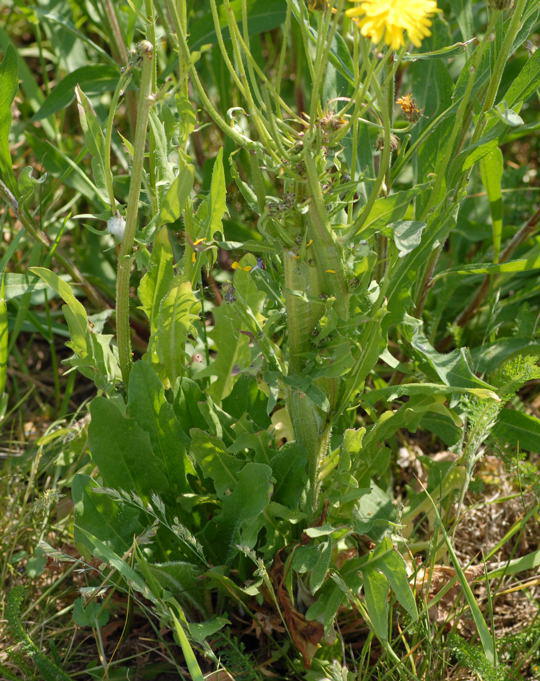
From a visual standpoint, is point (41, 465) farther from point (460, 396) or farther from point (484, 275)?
point (484, 275)

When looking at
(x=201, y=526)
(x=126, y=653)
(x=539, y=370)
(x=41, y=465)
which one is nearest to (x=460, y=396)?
(x=539, y=370)

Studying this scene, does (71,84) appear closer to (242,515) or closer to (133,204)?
(133,204)

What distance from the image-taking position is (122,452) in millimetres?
1591

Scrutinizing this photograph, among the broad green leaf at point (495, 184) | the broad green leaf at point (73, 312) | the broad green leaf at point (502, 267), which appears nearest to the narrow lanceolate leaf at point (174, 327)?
the broad green leaf at point (73, 312)

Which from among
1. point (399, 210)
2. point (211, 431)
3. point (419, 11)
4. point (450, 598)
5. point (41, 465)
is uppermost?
point (419, 11)

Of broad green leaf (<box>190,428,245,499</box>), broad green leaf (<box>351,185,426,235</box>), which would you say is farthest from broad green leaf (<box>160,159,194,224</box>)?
broad green leaf (<box>190,428,245,499</box>)

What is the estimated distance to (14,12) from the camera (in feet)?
9.59

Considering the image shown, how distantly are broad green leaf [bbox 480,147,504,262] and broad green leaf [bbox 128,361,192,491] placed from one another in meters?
0.94

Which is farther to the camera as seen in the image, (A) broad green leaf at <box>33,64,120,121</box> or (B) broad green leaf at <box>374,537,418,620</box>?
(A) broad green leaf at <box>33,64,120,121</box>

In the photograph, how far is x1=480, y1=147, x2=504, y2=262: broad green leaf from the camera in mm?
1962

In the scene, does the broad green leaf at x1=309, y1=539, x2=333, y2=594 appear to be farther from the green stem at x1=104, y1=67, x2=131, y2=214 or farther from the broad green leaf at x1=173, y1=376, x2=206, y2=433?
the green stem at x1=104, y1=67, x2=131, y2=214

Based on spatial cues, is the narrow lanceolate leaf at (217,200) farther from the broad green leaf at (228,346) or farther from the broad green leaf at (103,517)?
the broad green leaf at (103,517)

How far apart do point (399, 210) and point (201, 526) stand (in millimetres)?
804

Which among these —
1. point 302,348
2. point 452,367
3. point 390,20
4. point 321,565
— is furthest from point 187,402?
point 390,20
